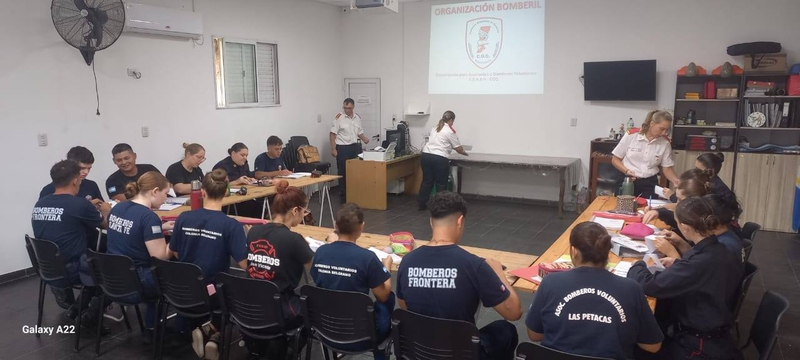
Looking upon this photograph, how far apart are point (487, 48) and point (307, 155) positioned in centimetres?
312

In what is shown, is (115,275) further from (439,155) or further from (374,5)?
(439,155)

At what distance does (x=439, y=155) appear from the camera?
24.5 feet

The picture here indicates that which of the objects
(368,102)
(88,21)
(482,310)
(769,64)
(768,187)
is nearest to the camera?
(482,310)

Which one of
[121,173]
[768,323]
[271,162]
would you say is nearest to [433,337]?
[768,323]

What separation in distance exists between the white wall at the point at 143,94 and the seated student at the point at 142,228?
2.36 meters

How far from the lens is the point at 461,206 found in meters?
2.37

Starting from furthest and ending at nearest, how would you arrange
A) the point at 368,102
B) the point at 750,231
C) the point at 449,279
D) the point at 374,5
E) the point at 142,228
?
1. the point at 368,102
2. the point at 374,5
3. the point at 750,231
4. the point at 142,228
5. the point at 449,279

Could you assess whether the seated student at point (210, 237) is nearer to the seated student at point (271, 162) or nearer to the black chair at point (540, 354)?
the black chair at point (540, 354)

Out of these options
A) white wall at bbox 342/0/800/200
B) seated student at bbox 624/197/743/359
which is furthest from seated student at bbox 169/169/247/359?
white wall at bbox 342/0/800/200

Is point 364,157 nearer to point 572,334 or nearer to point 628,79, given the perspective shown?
point 628,79

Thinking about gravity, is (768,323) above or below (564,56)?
below

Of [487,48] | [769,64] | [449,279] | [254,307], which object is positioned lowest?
[254,307]

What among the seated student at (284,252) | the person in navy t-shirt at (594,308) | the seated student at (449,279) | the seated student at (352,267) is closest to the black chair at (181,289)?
the seated student at (284,252)

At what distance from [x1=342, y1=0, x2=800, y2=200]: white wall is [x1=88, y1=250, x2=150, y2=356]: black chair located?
604 centimetres
